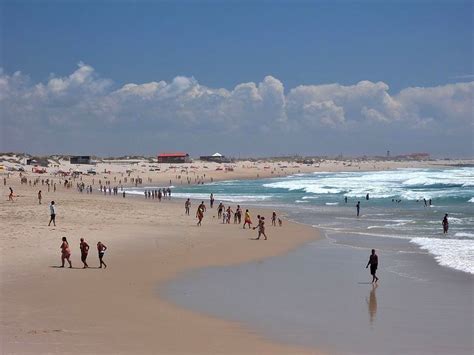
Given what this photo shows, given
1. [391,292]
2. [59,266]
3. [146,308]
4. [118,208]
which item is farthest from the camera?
[118,208]

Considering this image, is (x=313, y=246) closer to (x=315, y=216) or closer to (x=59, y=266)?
(x=59, y=266)

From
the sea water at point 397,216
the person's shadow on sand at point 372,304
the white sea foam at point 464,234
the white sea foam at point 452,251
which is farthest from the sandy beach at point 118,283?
the white sea foam at point 464,234

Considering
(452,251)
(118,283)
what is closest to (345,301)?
(118,283)

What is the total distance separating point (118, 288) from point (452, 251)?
1337cm

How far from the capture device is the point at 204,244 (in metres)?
25.0

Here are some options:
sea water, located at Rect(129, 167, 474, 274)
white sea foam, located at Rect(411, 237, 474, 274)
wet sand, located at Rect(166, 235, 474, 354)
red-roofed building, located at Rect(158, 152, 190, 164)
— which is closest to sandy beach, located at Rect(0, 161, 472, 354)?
wet sand, located at Rect(166, 235, 474, 354)

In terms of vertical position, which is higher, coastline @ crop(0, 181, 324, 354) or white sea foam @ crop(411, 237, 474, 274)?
coastline @ crop(0, 181, 324, 354)

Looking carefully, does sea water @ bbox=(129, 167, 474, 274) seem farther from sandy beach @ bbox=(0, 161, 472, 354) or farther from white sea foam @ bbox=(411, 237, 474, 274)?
sandy beach @ bbox=(0, 161, 472, 354)

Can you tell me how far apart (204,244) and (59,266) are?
25.8 ft

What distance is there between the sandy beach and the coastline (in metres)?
0.02

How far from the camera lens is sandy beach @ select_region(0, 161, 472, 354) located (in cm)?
1097

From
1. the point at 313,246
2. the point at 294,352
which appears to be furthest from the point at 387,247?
the point at 294,352

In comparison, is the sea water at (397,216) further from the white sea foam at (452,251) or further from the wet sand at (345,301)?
the wet sand at (345,301)

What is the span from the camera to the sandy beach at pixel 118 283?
10969 mm
